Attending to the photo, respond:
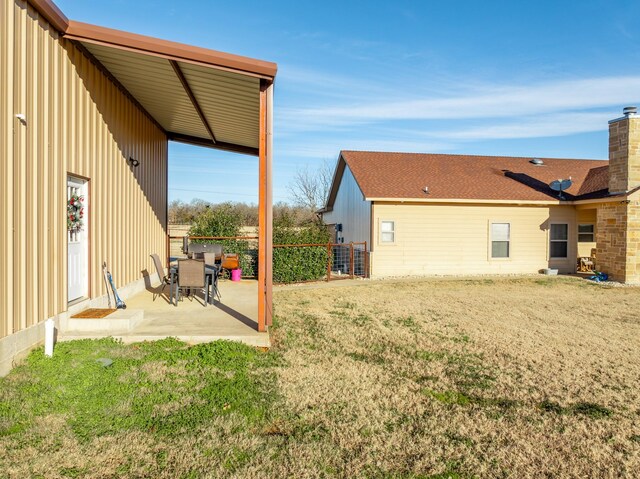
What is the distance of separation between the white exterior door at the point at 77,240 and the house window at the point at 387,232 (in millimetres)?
9341

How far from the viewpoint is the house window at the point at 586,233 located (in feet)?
50.2

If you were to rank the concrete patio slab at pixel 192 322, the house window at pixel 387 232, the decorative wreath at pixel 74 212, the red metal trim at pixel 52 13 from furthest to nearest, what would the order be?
the house window at pixel 387 232 → the decorative wreath at pixel 74 212 → the concrete patio slab at pixel 192 322 → the red metal trim at pixel 52 13

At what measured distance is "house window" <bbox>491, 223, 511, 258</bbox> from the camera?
14852mm

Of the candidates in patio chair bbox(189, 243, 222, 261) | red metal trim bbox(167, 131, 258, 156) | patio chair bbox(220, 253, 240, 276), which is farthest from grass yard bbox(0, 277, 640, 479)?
red metal trim bbox(167, 131, 258, 156)

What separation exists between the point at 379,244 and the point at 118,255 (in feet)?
27.1

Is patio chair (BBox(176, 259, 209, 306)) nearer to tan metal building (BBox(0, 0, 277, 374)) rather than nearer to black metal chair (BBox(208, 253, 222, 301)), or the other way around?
black metal chair (BBox(208, 253, 222, 301))

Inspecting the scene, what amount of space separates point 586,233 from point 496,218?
11.4 ft

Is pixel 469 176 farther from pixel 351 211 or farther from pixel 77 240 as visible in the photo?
pixel 77 240

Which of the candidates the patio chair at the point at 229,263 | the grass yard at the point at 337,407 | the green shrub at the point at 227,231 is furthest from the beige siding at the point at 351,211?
the grass yard at the point at 337,407

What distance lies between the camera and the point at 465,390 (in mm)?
4246

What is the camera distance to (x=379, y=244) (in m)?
14.0

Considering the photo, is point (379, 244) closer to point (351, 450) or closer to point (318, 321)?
point (318, 321)

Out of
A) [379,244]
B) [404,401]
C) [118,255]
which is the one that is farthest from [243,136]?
[404,401]

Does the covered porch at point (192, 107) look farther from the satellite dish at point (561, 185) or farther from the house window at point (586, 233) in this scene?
the house window at point (586, 233)
